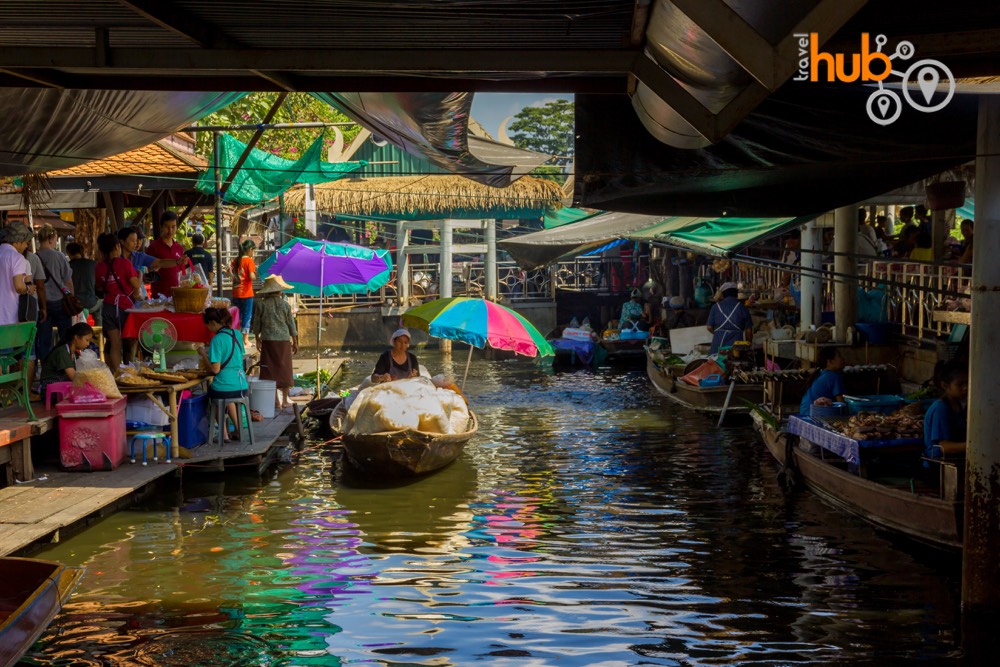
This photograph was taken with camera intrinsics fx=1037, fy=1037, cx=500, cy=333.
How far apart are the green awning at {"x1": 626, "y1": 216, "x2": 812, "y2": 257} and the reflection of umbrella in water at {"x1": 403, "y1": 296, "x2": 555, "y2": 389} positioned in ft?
7.87

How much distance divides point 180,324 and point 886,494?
23.0ft

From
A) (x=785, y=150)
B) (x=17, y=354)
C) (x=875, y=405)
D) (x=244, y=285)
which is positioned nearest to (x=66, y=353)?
(x=17, y=354)

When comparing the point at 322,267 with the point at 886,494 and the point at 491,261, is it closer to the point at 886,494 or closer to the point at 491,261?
the point at 491,261

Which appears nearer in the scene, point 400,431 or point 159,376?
point 159,376

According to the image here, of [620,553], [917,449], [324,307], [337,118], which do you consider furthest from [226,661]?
[337,118]

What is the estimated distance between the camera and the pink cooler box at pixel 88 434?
9.17 metres

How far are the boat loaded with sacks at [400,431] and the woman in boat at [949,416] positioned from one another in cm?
482

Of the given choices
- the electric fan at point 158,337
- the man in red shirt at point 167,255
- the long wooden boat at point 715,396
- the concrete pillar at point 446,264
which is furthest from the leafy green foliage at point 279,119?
the electric fan at point 158,337

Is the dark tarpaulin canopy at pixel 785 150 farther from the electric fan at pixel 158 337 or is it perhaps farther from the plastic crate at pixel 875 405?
the electric fan at pixel 158 337

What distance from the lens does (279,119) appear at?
2345 cm

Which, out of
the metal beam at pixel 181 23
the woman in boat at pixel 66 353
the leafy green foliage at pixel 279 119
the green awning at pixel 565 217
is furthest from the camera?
the green awning at pixel 565 217

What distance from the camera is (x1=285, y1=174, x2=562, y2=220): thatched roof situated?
24859 millimetres

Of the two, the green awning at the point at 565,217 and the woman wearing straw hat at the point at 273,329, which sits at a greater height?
the green awning at the point at 565,217

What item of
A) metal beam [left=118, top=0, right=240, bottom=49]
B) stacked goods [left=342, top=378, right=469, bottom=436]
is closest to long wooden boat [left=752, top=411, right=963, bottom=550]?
stacked goods [left=342, top=378, right=469, bottom=436]
